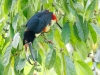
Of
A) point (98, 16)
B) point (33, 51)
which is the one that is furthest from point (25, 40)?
point (98, 16)

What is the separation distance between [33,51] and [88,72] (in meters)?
0.18

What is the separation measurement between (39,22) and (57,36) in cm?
15

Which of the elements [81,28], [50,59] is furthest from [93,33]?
[50,59]

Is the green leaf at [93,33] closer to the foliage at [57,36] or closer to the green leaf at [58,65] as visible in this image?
the foliage at [57,36]

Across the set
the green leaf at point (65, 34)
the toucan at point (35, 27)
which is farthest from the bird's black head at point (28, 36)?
the green leaf at point (65, 34)

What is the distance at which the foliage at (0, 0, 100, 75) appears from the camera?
0.82 metres

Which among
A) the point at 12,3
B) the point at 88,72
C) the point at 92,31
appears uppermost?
the point at 12,3

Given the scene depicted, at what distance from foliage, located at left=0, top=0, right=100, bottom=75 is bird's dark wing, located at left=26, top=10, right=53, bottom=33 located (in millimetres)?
38

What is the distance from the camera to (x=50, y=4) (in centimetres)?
93

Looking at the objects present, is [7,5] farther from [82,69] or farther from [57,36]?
[82,69]

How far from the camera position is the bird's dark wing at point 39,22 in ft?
2.60

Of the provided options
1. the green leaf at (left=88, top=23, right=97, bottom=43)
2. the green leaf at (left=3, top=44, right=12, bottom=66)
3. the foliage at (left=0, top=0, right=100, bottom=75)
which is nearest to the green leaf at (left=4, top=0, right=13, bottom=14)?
the foliage at (left=0, top=0, right=100, bottom=75)

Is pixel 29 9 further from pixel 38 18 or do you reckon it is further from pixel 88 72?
pixel 88 72

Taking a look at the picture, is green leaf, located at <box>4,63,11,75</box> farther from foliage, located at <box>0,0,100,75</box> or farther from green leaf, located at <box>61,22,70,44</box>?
green leaf, located at <box>61,22,70,44</box>
